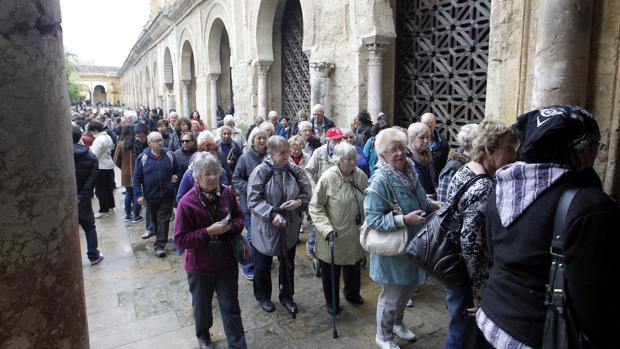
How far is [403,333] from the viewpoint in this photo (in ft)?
10.9

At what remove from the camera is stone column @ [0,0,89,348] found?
1291 mm

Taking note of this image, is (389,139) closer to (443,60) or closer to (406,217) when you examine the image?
(406,217)

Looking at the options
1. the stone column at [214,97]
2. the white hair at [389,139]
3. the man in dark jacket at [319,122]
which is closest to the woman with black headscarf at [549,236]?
the white hair at [389,139]

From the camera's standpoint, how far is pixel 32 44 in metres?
1.33

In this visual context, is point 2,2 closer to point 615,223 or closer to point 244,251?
point 615,223

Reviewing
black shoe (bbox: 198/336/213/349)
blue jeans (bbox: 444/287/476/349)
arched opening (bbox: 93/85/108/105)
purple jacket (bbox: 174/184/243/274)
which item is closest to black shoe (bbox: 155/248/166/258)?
black shoe (bbox: 198/336/213/349)

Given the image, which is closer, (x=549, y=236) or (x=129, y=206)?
(x=549, y=236)

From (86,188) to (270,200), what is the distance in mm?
2795

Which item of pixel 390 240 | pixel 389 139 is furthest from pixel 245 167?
pixel 390 240

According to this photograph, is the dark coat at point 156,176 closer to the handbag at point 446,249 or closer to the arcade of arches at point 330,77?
the arcade of arches at point 330,77

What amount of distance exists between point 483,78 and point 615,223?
5023mm

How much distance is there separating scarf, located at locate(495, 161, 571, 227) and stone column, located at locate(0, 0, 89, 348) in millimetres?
1656

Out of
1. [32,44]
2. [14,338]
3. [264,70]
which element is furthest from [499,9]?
[264,70]

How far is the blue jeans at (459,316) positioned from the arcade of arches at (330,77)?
2097 millimetres
